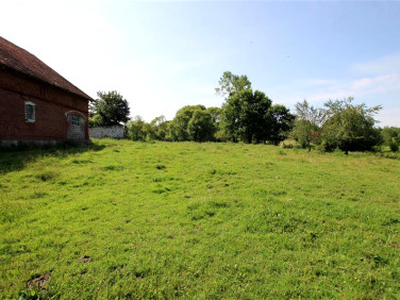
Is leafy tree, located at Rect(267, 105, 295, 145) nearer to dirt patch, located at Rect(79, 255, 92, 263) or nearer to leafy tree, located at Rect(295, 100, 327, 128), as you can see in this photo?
leafy tree, located at Rect(295, 100, 327, 128)

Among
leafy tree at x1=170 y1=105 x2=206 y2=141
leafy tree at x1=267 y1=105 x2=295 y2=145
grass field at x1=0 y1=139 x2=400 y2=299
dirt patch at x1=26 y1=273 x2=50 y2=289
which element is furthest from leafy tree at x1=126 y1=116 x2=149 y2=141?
dirt patch at x1=26 y1=273 x2=50 y2=289

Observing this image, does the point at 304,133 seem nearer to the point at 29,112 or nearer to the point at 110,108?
the point at 29,112

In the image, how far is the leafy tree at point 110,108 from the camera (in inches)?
1613

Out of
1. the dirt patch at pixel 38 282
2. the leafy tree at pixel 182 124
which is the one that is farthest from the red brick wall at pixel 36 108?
the leafy tree at pixel 182 124

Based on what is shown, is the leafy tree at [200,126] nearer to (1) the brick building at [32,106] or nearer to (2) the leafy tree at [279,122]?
(2) the leafy tree at [279,122]

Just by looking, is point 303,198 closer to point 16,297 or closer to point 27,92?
point 16,297

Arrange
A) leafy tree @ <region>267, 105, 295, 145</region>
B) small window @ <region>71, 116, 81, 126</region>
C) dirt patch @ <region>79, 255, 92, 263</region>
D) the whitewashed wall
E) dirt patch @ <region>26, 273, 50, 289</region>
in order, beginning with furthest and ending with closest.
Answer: leafy tree @ <region>267, 105, 295, 145</region> < the whitewashed wall < small window @ <region>71, 116, 81, 126</region> < dirt patch @ <region>79, 255, 92, 263</region> < dirt patch @ <region>26, 273, 50, 289</region>

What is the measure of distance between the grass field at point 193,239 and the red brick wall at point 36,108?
19.9 feet

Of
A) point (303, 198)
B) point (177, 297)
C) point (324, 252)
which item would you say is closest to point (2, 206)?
point (177, 297)

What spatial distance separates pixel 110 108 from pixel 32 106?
2862 centimetres

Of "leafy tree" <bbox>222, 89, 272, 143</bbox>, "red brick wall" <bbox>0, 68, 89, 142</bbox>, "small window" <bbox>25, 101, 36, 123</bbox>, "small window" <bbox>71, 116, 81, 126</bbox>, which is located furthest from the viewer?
"leafy tree" <bbox>222, 89, 272, 143</bbox>

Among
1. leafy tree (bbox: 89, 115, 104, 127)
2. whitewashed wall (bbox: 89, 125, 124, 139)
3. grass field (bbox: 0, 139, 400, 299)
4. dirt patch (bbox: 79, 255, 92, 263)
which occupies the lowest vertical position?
dirt patch (bbox: 79, 255, 92, 263)

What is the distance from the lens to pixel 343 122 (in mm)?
21281

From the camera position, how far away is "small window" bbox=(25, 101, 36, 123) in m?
13.2
